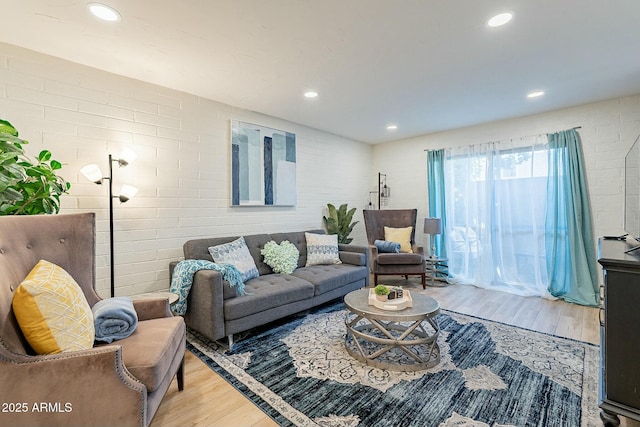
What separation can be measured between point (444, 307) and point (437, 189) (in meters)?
2.05

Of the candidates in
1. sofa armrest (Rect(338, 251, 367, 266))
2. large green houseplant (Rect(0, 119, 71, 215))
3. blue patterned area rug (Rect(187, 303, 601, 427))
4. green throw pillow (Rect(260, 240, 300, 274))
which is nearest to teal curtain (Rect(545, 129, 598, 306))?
blue patterned area rug (Rect(187, 303, 601, 427))

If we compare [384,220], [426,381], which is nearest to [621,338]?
[426,381]

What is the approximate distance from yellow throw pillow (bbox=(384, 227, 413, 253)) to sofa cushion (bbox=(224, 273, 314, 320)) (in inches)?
80.0

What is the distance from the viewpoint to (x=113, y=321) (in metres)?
1.48

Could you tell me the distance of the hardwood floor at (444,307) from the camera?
1588mm

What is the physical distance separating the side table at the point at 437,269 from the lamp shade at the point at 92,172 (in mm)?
4037

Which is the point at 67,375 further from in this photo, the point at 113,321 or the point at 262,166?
the point at 262,166

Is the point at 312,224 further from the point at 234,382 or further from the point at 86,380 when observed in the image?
the point at 86,380

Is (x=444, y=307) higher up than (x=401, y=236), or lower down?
lower down

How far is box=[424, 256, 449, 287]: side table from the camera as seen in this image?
169 inches

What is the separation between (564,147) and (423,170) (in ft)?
6.06

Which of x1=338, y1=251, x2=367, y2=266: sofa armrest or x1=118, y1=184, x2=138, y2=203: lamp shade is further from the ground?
x1=118, y1=184, x2=138, y2=203: lamp shade

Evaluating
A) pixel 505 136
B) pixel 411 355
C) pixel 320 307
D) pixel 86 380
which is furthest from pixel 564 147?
pixel 86 380

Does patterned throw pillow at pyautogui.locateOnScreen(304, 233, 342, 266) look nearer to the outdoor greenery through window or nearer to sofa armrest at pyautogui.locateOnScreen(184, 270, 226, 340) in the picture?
sofa armrest at pyautogui.locateOnScreen(184, 270, 226, 340)
